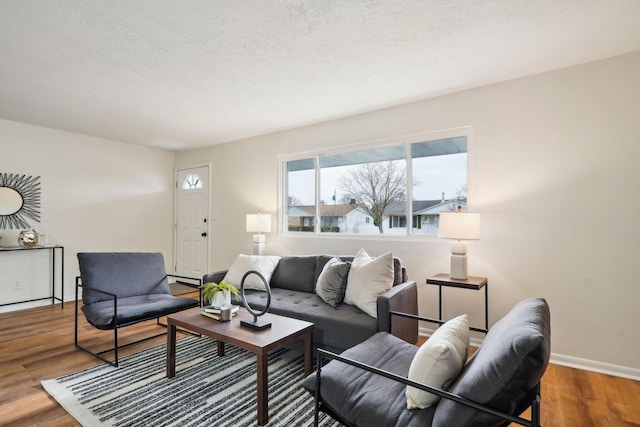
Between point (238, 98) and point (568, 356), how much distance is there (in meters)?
3.75

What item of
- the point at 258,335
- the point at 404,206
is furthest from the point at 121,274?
the point at 404,206

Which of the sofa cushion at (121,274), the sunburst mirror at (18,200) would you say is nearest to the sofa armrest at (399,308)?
the sofa cushion at (121,274)

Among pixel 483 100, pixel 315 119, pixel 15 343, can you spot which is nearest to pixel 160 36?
pixel 315 119

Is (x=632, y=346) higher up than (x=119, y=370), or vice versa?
(x=632, y=346)

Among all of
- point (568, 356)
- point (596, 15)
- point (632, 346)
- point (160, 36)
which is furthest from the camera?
point (568, 356)

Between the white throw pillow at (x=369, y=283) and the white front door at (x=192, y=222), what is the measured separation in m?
3.38

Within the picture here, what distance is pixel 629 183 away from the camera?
2496 millimetres

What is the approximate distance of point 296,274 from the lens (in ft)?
11.4

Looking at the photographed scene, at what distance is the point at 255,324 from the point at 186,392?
64 cm

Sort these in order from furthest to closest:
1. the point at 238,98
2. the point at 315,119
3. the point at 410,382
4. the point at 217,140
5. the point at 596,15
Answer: the point at 217,140 < the point at 315,119 < the point at 238,98 < the point at 596,15 < the point at 410,382

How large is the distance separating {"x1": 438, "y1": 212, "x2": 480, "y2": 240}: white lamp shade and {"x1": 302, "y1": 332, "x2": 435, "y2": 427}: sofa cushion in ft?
4.22

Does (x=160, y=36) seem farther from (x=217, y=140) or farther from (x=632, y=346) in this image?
(x=632, y=346)

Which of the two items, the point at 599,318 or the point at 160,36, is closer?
the point at 160,36

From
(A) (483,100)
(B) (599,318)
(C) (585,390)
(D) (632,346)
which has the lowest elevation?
(C) (585,390)
